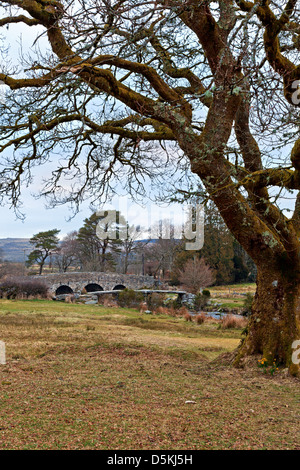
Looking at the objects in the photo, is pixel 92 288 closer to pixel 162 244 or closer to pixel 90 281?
pixel 90 281

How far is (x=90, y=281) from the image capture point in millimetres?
36594

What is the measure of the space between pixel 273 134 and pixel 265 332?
325 centimetres

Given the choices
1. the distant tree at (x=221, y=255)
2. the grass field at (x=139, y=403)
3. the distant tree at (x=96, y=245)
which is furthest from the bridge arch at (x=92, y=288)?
the grass field at (x=139, y=403)

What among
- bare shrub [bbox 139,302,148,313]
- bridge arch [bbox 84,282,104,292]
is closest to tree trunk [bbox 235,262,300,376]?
bare shrub [bbox 139,302,148,313]

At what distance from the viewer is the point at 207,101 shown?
23.4 ft

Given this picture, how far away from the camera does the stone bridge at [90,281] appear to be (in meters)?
34.3

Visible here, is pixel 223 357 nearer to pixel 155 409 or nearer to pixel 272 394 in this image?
pixel 272 394

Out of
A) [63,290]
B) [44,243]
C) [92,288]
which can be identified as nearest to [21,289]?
[63,290]

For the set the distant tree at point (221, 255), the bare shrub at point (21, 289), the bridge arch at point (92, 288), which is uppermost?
the distant tree at point (221, 255)

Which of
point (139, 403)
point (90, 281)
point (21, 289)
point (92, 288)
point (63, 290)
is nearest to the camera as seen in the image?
point (139, 403)

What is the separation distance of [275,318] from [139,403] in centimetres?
311

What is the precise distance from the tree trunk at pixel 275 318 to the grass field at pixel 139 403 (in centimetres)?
40

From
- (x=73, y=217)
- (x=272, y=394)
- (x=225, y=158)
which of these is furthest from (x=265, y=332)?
(x=73, y=217)

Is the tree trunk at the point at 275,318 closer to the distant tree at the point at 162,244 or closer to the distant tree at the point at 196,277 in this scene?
the distant tree at the point at 196,277
